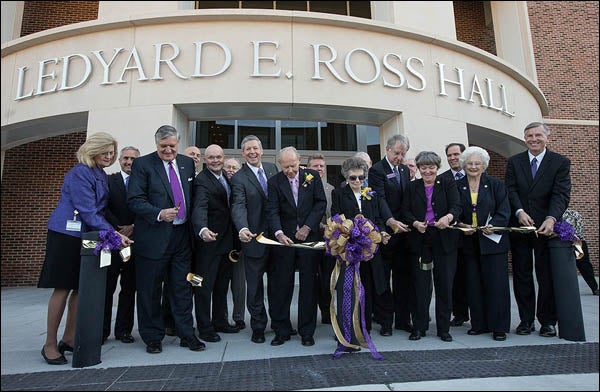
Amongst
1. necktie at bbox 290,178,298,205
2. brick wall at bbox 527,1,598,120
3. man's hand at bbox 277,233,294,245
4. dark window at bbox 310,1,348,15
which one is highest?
dark window at bbox 310,1,348,15

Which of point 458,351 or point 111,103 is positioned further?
point 111,103

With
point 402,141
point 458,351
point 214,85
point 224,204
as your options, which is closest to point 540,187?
point 402,141

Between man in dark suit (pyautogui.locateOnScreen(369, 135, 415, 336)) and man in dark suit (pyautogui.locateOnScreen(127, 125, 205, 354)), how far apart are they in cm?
197

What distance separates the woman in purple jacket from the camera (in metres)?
3.12

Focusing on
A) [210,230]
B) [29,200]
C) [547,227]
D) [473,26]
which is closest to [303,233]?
[210,230]

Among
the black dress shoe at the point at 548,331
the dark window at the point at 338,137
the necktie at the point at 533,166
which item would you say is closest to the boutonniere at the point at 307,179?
the necktie at the point at 533,166

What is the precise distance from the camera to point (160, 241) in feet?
11.4

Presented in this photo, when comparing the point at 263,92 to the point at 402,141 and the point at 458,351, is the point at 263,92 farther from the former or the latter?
the point at 458,351

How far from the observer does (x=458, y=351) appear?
3.26 metres

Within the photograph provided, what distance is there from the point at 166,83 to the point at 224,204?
11.7ft

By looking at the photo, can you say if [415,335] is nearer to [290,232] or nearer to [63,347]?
[290,232]

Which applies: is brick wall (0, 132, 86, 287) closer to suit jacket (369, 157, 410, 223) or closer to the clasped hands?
suit jacket (369, 157, 410, 223)

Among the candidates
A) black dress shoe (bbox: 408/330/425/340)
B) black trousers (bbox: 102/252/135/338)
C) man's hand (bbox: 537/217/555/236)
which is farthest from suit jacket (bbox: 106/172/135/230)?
man's hand (bbox: 537/217/555/236)

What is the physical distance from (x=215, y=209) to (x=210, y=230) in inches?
10.0
